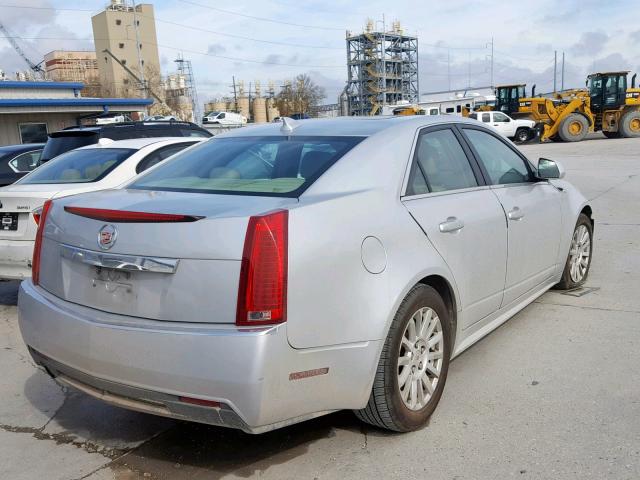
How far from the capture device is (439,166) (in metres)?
3.66

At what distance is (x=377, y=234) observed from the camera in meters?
2.88

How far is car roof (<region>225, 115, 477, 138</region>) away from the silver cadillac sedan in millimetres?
24

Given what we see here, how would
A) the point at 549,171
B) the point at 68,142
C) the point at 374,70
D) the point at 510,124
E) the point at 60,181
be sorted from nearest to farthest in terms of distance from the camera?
the point at 549,171 < the point at 60,181 < the point at 68,142 < the point at 510,124 < the point at 374,70

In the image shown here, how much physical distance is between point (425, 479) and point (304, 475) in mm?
567

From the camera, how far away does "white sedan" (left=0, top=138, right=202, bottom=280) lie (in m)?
5.42

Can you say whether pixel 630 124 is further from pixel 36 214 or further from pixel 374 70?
pixel 374 70

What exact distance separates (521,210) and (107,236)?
2810 millimetres

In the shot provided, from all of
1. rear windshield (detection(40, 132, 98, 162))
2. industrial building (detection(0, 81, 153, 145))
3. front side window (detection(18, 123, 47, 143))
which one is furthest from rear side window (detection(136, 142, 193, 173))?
front side window (detection(18, 123, 47, 143))

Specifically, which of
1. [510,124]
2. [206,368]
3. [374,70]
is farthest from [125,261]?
[374,70]

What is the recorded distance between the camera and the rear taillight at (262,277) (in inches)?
96.3

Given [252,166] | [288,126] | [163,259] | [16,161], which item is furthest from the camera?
[16,161]

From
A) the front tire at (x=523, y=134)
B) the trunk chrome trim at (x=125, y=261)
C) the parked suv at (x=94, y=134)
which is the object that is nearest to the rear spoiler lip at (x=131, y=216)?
the trunk chrome trim at (x=125, y=261)

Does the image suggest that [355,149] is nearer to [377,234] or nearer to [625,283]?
[377,234]

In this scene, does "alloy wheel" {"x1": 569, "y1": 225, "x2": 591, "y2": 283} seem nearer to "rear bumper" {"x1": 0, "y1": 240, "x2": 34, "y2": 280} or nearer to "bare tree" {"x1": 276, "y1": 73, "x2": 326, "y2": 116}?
"rear bumper" {"x1": 0, "y1": 240, "x2": 34, "y2": 280}
